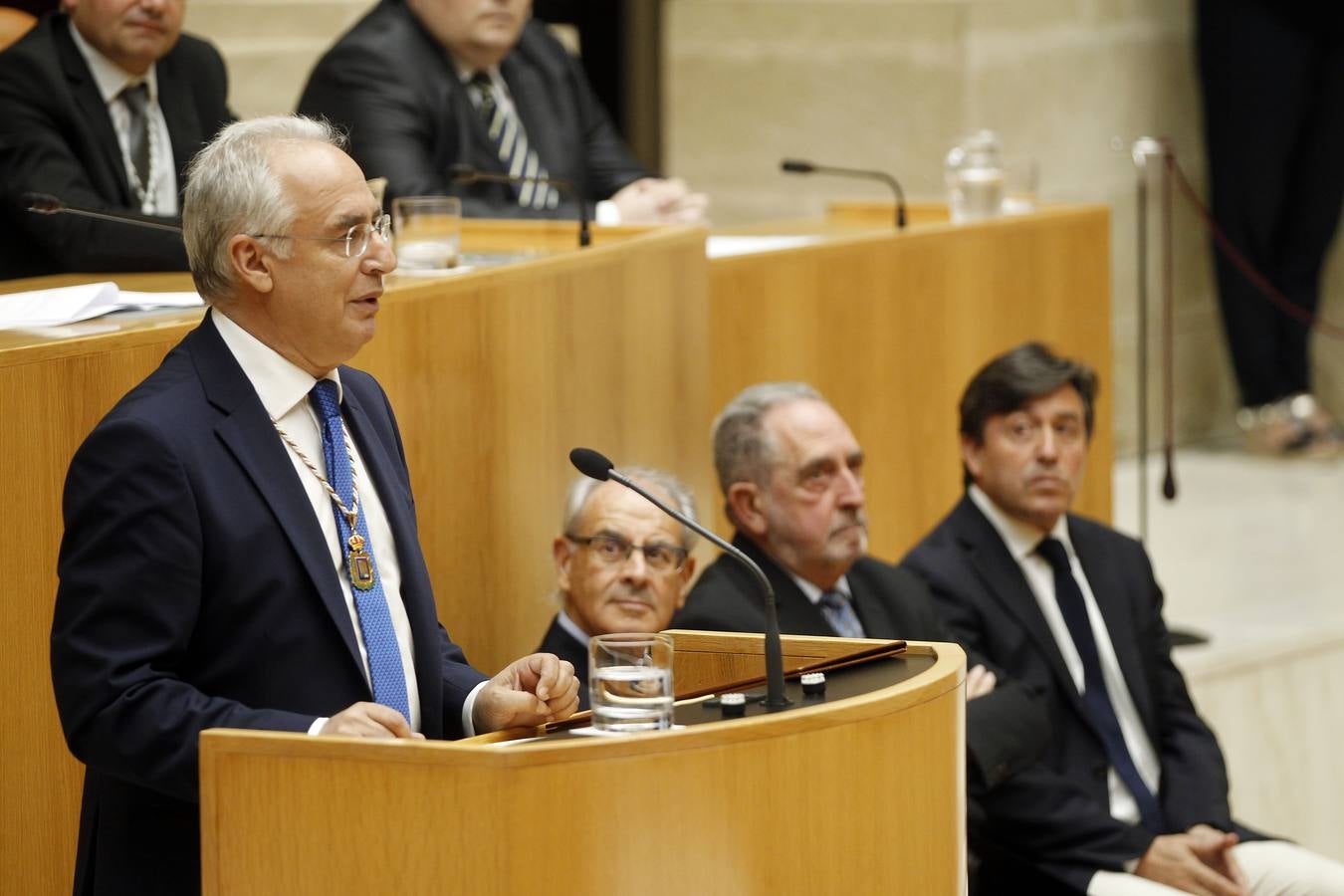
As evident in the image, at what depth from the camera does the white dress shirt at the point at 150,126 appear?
12.5 feet

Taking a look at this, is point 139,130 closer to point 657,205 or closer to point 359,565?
point 657,205

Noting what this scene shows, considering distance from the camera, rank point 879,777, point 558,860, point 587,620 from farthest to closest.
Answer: point 587,620 → point 879,777 → point 558,860

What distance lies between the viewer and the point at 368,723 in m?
2.04

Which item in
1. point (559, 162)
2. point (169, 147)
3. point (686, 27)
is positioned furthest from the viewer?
point (686, 27)

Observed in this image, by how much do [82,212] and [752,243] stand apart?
2242mm

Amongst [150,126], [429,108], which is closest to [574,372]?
[150,126]

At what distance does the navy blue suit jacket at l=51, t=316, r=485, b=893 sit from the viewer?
2.08 meters

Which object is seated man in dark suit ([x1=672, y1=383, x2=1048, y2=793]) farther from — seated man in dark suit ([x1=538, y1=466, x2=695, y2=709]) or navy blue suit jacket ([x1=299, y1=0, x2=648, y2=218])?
navy blue suit jacket ([x1=299, y1=0, x2=648, y2=218])

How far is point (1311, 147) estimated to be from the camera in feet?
25.5

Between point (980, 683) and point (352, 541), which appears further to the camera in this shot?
point (980, 683)

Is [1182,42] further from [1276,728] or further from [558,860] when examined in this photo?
[558,860]

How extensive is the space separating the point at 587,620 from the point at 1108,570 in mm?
1223

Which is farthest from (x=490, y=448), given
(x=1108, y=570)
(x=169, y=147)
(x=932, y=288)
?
(x=932, y=288)

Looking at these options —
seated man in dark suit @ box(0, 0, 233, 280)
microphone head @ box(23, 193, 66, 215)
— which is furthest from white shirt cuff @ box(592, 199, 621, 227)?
microphone head @ box(23, 193, 66, 215)
